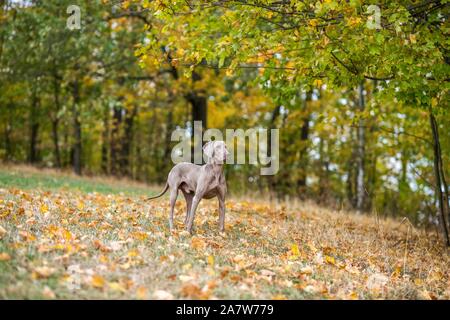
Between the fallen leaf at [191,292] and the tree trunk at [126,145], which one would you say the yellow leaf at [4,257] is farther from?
the tree trunk at [126,145]

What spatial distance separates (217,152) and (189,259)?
5.24 ft

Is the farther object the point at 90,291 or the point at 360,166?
the point at 360,166

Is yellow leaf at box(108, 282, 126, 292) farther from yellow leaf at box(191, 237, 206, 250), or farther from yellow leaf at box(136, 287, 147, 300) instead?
yellow leaf at box(191, 237, 206, 250)

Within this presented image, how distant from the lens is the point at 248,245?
21.4ft

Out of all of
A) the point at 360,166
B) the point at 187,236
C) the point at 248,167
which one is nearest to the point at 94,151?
the point at 248,167

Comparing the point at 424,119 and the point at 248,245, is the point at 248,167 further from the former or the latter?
the point at 248,245

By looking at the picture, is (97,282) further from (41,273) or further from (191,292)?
(191,292)

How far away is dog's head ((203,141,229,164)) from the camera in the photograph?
6105 mm

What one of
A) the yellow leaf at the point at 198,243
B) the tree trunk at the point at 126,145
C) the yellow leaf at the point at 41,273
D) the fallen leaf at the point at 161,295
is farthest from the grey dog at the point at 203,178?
the tree trunk at the point at 126,145

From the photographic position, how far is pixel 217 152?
613 cm

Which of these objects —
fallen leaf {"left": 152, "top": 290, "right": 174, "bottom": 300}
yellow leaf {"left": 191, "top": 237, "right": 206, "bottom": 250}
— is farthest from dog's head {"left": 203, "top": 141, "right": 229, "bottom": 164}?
fallen leaf {"left": 152, "top": 290, "right": 174, "bottom": 300}

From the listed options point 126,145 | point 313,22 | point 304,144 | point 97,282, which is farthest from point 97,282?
point 126,145

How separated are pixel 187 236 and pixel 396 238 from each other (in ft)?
16.1
